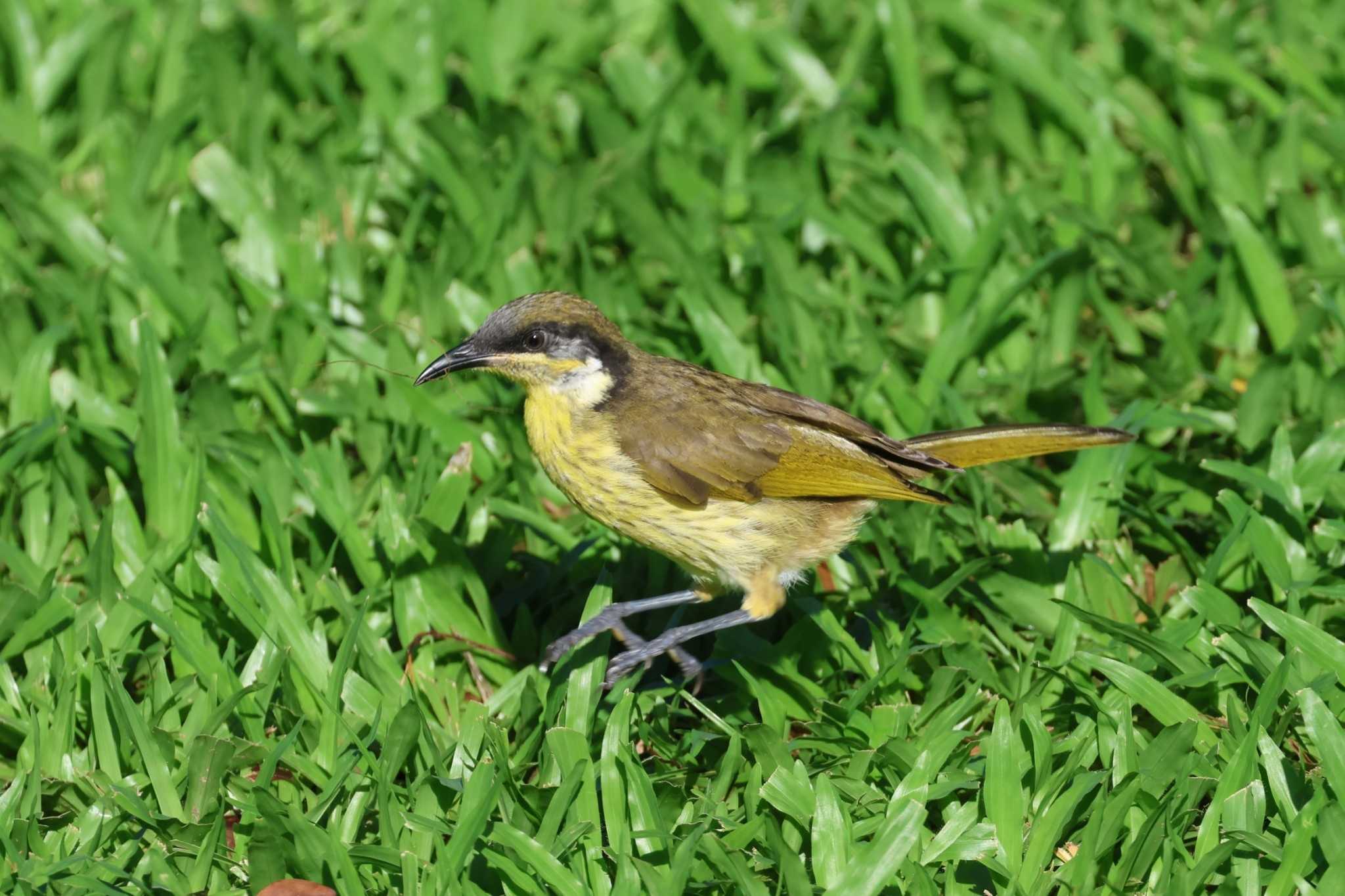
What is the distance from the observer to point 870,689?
450cm

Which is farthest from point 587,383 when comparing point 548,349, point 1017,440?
point 1017,440

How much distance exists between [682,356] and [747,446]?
5.15 feet

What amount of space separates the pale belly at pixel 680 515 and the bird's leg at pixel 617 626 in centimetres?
14

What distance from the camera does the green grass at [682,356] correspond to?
3996mm

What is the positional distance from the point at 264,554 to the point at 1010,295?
311cm

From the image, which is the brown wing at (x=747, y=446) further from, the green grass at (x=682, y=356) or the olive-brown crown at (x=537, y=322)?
the green grass at (x=682, y=356)

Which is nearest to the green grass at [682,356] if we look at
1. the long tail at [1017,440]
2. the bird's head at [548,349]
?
the long tail at [1017,440]

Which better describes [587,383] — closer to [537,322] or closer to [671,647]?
[537,322]

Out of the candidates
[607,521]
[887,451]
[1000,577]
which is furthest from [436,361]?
[1000,577]

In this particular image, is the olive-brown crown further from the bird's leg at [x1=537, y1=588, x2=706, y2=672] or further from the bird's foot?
the bird's foot

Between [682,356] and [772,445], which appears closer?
[772,445]

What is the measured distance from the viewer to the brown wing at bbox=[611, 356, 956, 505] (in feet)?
15.1

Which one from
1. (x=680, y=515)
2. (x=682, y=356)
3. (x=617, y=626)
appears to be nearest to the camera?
(x=680, y=515)

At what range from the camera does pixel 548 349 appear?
15.4 ft
